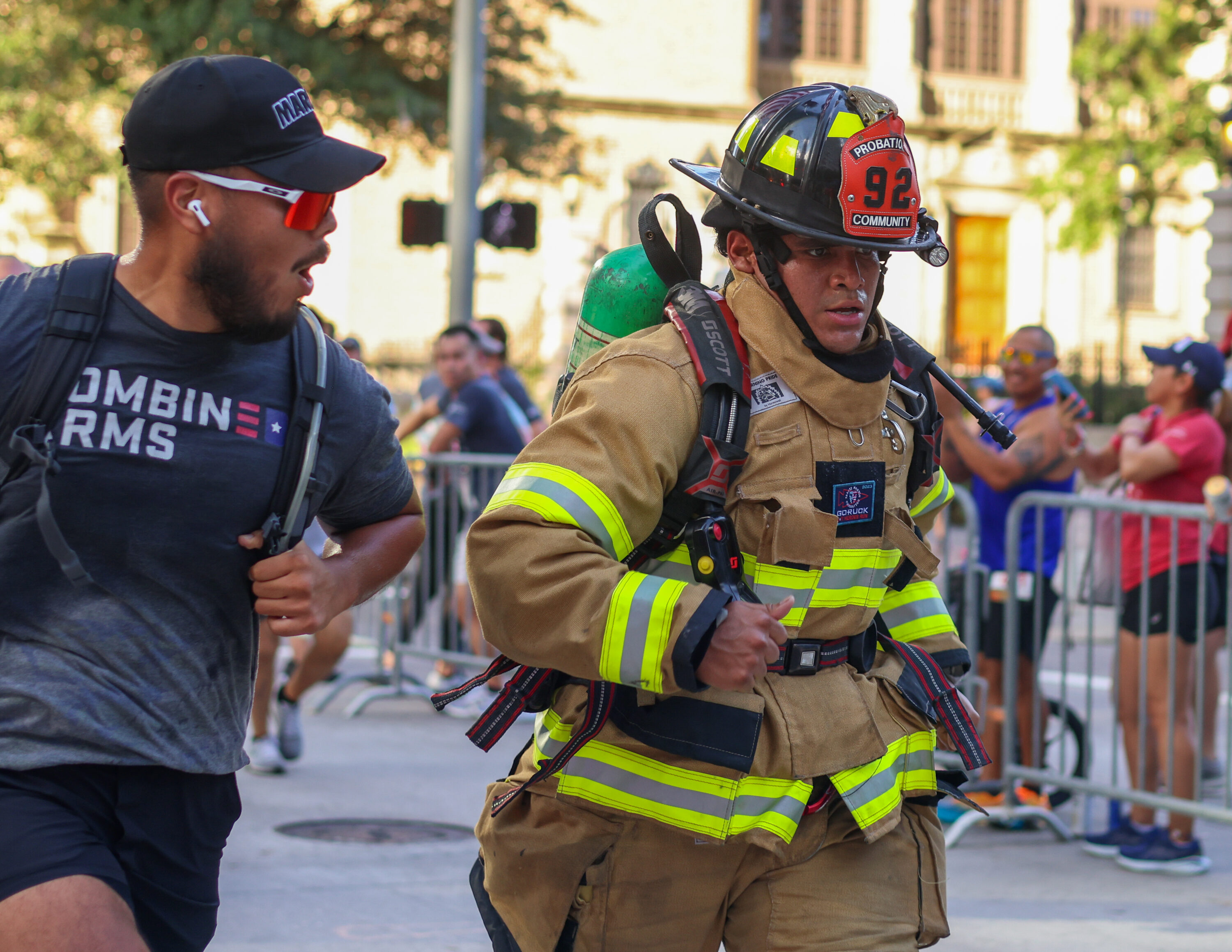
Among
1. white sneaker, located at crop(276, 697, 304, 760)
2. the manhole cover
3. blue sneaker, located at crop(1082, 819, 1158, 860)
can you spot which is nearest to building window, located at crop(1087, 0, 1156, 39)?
blue sneaker, located at crop(1082, 819, 1158, 860)

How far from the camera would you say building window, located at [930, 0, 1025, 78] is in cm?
3591

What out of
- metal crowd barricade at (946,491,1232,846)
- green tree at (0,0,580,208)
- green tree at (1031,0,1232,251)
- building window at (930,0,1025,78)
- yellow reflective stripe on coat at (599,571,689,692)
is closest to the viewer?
yellow reflective stripe on coat at (599,571,689,692)

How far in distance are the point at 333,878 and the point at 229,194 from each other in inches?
136

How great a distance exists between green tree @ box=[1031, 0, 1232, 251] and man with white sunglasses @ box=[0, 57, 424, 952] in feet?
74.7

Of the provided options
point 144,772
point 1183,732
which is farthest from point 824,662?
point 1183,732

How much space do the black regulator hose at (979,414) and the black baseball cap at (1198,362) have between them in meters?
3.43

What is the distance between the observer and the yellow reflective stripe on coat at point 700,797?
102 inches

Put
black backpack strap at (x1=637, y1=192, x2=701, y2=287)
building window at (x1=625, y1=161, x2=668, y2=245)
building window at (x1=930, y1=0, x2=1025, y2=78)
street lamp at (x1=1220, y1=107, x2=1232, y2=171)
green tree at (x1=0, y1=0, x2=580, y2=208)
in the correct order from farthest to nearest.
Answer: building window at (x1=930, y1=0, x2=1025, y2=78) < building window at (x1=625, y1=161, x2=668, y2=245) < green tree at (x1=0, y1=0, x2=580, y2=208) < street lamp at (x1=1220, y1=107, x2=1232, y2=171) < black backpack strap at (x1=637, y1=192, x2=701, y2=287)

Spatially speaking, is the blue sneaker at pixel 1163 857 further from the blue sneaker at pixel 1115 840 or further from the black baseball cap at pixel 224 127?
the black baseball cap at pixel 224 127

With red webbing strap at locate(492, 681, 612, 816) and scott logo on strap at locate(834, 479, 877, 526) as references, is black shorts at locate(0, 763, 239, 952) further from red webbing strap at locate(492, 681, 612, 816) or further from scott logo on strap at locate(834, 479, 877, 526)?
scott logo on strap at locate(834, 479, 877, 526)

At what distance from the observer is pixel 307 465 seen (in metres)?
2.63

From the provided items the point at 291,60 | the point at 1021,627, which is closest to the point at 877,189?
the point at 1021,627

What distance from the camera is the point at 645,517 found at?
8.27 ft

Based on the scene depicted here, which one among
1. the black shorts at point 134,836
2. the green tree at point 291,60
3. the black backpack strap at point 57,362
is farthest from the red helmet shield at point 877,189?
the green tree at point 291,60
